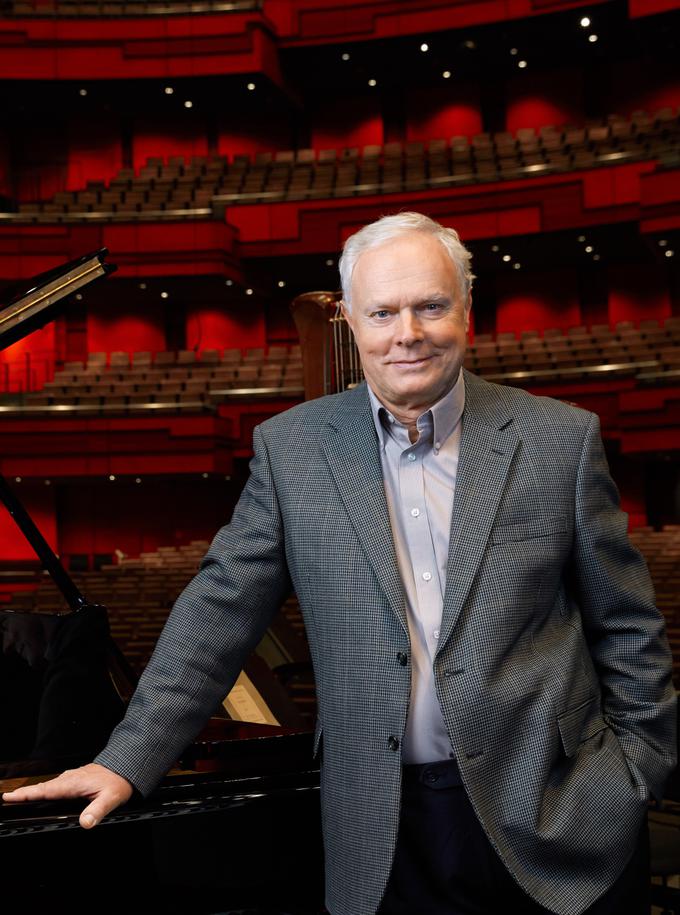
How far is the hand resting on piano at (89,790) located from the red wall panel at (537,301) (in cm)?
1258

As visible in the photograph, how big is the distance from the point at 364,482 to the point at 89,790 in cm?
49

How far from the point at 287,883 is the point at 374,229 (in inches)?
38.6

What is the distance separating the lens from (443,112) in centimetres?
1408

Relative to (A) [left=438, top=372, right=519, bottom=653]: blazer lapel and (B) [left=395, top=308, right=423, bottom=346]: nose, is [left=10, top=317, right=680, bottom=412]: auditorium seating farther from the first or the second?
(B) [left=395, top=308, right=423, bottom=346]: nose

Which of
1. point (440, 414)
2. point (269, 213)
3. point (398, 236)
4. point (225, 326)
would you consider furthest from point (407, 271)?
point (225, 326)

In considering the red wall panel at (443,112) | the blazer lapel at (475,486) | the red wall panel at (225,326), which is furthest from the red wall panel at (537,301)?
the blazer lapel at (475,486)

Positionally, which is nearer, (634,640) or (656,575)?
(634,640)

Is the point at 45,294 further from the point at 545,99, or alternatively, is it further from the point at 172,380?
the point at 545,99

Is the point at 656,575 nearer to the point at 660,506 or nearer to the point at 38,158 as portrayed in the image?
the point at 660,506

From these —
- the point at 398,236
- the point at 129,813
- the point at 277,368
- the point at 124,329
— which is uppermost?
the point at 124,329

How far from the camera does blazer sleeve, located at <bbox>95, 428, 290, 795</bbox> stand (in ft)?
3.78

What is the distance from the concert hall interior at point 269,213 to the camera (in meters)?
11.2

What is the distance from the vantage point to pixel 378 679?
3.73ft

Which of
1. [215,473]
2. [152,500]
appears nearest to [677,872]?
[215,473]
